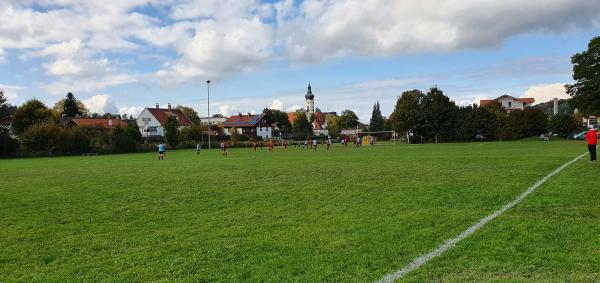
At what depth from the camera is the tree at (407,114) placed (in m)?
75.7

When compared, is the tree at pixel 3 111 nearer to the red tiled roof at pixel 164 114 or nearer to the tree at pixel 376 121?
the red tiled roof at pixel 164 114

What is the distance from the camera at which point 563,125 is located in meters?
70.2

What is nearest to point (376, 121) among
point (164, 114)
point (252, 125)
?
point (252, 125)

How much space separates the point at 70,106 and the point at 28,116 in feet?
114

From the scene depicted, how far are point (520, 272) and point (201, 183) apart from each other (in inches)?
490

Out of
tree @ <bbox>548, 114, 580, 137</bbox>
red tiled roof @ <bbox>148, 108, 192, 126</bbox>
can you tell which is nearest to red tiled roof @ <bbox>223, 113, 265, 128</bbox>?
red tiled roof @ <bbox>148, 108, 192, 126</bbox>

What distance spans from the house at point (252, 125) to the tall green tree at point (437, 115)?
2418 inches

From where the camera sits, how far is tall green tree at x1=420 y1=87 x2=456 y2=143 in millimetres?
75000

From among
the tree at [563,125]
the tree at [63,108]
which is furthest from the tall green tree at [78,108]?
the tree at [563,125]

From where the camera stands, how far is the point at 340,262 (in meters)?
5.95

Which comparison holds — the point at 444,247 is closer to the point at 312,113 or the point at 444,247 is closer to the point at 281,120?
the point at 281,120

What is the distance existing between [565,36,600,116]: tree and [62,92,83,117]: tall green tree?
108 meters

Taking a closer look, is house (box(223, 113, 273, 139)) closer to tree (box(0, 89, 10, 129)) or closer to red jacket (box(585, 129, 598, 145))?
tree (box(0, 89, 10, 129))

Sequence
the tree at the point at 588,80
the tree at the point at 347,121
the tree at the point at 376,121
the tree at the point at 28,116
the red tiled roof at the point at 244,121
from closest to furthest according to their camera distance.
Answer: the tree at the point at 588,80 < the tree at the point at 28,116 < the red tiled roof at the point at 244,121 < the tree at the point at 376,121 < the tree at the point at 347,121
